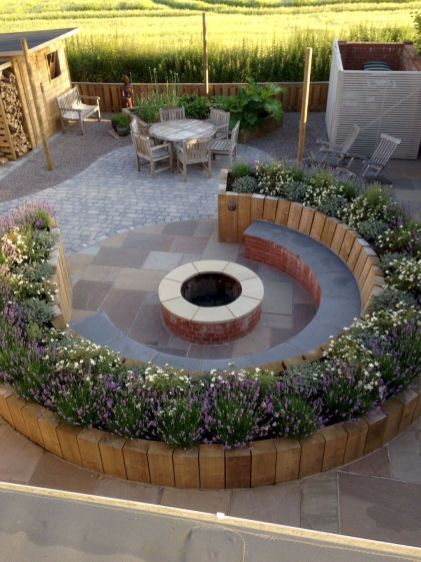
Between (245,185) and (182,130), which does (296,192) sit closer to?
(245,185)

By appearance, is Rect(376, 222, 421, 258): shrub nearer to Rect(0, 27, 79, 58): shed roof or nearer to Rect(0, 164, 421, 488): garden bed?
Rect(0, 164, 421, 488): garden bed

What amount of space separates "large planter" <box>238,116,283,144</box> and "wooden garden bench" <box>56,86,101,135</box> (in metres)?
3.83

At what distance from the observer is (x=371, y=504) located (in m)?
3.61

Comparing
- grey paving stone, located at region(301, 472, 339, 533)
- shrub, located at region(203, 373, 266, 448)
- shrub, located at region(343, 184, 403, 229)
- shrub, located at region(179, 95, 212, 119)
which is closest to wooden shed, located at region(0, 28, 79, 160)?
shrub, located at region(179, 95, 212, 119)

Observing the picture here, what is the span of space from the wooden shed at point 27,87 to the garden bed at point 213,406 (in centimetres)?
740

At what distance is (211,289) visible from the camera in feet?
21.3

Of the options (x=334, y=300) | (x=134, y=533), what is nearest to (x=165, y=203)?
(x=334, y=300)

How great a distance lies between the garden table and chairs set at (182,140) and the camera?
377 inches

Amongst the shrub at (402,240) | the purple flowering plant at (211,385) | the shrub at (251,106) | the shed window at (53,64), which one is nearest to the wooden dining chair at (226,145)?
the shrub at (251,106)

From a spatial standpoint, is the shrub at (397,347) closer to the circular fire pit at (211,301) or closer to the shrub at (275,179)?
the circular fire pit at (211,301)

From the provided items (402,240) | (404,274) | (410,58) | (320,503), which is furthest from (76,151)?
(320,503)

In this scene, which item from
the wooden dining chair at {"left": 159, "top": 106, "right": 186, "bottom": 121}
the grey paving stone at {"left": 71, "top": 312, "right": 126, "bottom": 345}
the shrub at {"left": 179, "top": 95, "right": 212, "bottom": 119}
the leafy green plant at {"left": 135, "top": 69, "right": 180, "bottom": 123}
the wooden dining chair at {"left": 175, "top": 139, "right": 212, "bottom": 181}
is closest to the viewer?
the grey paving stone at {"left": 71, "top": 312, "right": 126, "bottom": 345}

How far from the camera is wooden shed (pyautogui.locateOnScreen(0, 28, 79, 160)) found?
10.4 m

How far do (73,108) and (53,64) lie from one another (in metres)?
1.25
